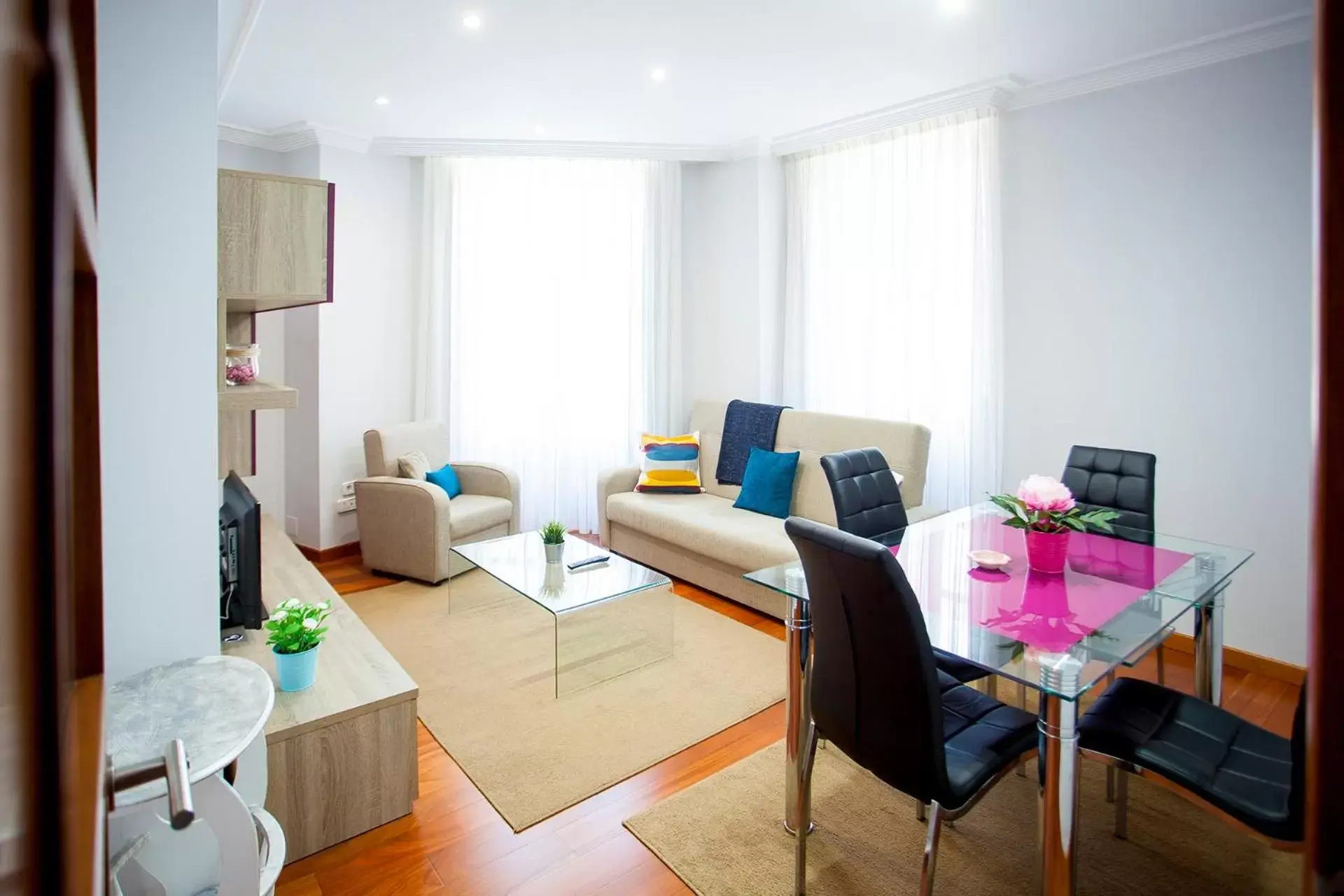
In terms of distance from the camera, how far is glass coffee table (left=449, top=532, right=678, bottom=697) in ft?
10.4

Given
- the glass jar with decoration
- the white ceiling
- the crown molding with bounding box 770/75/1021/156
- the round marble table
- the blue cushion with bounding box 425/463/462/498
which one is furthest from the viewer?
the blue cushion with bounding box 425/463/462/498

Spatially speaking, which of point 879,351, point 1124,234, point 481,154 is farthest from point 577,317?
point 1124,234

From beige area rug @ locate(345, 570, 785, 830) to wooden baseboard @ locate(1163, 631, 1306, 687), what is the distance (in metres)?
1.92

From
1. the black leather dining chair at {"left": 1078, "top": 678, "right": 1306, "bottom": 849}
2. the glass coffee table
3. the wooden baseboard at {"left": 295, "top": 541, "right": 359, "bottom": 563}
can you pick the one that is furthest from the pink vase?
the wooden baseboard at {"left": 295, "top": 541, "right": 359, "bottom": 563}

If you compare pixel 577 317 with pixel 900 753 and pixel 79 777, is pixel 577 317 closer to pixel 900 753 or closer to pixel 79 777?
pixel 900 753

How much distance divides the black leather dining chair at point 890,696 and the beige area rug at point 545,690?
88 cm

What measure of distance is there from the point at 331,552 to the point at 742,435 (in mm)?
2688

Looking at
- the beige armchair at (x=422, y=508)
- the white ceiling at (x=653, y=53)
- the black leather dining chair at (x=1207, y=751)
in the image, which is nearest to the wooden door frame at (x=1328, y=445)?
the black leather dining chair at (x=1207, y=751)

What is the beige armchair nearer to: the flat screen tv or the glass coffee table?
the glass coffee table

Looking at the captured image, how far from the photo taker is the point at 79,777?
0.50m

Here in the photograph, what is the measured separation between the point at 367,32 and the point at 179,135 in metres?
1.73

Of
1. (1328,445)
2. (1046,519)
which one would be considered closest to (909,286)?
(1046,519)

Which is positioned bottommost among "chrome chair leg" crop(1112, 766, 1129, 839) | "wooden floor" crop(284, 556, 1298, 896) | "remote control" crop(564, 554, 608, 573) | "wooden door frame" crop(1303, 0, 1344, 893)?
"wooden floor" crop(284, 556, 1298, 896)

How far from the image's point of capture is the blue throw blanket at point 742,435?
466 centimetres
